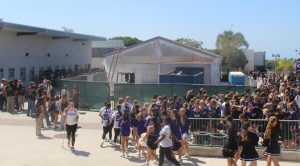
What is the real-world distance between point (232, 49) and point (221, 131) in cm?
6585

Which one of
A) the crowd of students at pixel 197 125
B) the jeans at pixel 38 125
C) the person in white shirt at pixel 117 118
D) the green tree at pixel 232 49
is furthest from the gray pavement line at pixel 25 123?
the green tree at pixel 232 49

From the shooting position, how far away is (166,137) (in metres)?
11.2

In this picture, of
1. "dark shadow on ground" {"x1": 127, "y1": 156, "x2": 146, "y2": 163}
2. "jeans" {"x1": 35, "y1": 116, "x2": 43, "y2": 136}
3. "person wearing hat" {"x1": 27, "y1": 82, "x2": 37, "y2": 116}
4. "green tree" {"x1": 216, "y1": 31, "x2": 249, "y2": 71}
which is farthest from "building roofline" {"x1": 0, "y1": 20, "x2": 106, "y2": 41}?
"green tree" {"x1": 216, "y1": 31, "x2": 249, "y2": 71}

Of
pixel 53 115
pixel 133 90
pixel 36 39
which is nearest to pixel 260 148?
pixel 53 115

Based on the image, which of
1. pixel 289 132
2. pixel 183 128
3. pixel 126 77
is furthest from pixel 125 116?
pixel 126 77

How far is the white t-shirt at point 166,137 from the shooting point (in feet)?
36.5

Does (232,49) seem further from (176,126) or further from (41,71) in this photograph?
(176,126)

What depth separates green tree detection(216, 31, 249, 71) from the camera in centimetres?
7512

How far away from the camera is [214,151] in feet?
44.6

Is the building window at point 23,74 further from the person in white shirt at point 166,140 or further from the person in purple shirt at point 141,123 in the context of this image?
the person in white shirt at point 166,140

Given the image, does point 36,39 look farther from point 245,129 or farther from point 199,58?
point 245,129

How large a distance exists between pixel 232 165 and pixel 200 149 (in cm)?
223

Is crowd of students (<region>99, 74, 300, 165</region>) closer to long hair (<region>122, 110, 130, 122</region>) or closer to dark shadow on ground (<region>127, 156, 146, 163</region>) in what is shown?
long hair (<region>122, 110, 130, 122</region>)

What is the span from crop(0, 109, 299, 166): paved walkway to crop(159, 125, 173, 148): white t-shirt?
175 cm
